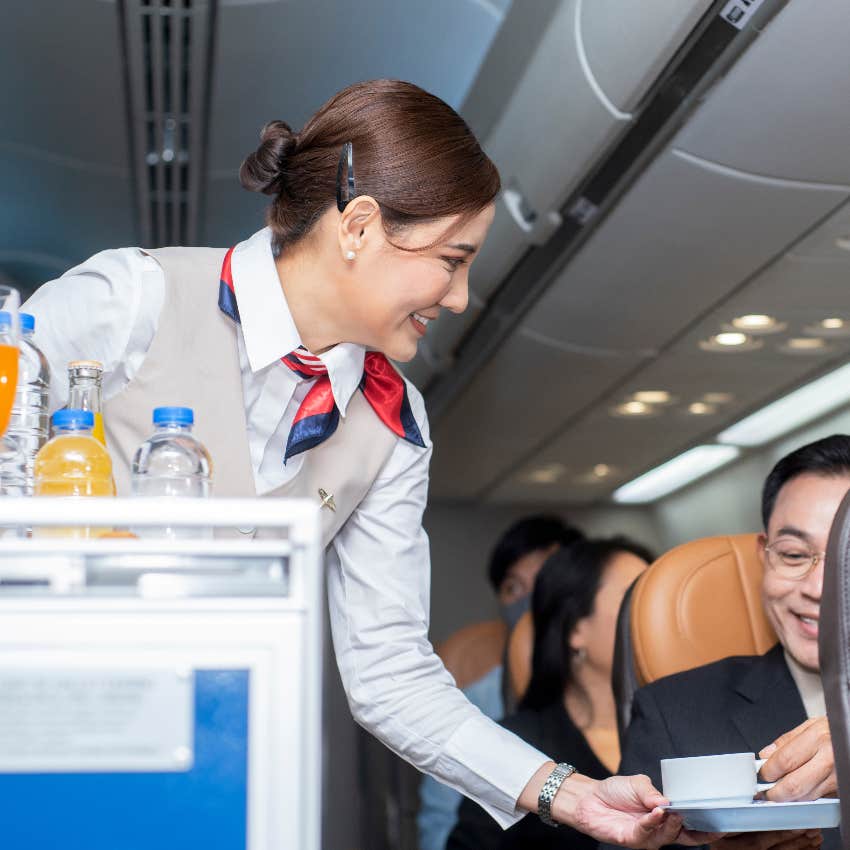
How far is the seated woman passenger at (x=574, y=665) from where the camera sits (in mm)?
3326

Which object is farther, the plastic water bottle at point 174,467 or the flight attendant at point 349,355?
the flight attendant at point 349,355

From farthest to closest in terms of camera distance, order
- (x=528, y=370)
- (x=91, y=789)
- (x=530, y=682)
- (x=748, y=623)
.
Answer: (x=528, y=370) → (x=530, y=682) → (x=748, y=623) → (x=91, y=789)

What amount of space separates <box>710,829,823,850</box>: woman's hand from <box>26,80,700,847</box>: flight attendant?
231 millimetres

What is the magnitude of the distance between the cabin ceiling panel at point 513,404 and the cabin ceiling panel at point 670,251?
287 mm

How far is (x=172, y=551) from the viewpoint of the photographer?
866 millimetres

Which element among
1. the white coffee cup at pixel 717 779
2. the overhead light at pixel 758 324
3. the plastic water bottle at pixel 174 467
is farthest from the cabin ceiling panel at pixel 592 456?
the plastic water bottle at pixel 174 467

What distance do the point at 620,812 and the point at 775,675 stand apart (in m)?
0.85

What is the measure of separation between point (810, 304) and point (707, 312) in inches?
13.8

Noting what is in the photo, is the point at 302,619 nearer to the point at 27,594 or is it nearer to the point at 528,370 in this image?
the point at 27,594

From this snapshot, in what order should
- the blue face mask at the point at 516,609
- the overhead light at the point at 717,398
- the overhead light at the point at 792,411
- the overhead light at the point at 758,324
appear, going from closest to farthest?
the overhead light at the point at 758,324 → the blue face mask at the point at 516,609 → the overhead light at the point at 792,411 → the overhead light at the point at 717,398

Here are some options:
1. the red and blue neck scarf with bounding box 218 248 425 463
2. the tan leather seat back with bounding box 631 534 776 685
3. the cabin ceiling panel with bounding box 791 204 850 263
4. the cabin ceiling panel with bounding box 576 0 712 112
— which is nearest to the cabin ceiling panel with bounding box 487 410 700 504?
the cabin ceiling panel with bounding box 791 204 850 263

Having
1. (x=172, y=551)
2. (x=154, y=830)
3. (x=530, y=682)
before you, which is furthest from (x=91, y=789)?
(x=530, y=682)

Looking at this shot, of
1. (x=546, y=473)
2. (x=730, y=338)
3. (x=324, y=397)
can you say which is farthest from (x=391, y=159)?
(x=546, y=473)

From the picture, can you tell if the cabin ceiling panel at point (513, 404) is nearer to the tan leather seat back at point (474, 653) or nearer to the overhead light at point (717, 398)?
the overhead light at point (717, 398)
